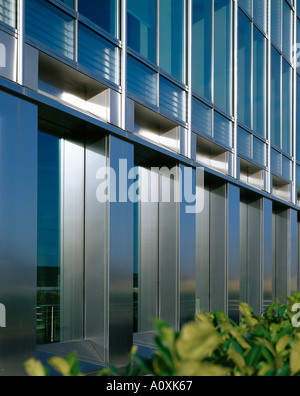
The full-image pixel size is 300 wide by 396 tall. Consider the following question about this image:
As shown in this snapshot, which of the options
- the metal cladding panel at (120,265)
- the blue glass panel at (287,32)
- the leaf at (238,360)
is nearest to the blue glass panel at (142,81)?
the metal cladding panel at (120,265)

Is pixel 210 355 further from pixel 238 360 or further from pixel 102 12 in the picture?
pixel 102 12

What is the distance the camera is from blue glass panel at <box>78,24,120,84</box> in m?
→ 8.25

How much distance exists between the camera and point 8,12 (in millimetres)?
6750

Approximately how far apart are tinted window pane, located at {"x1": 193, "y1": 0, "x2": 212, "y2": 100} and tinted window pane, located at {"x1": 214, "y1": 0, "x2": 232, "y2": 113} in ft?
1.41

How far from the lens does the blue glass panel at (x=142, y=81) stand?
9.49m

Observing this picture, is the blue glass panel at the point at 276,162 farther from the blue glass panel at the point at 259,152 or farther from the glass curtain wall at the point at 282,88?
the blue glass panel at the point at 259,152

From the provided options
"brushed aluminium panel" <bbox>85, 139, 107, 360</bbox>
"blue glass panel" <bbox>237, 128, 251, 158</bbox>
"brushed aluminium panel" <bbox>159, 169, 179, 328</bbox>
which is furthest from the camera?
"blue glass panel" <bbox>237, 128, 251, 158</bbox>

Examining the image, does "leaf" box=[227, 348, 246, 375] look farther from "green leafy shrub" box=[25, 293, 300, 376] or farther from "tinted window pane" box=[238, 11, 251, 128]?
"tinted window pane" box=[238, 11, 251, 128]

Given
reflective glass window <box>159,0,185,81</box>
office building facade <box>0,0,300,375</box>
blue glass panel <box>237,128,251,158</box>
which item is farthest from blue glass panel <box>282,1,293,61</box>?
reflective glass window <box>159,0,185,81</box>

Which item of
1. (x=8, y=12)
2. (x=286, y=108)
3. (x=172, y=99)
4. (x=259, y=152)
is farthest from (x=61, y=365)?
(x=286, y=108)

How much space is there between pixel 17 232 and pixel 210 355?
423 centimetres

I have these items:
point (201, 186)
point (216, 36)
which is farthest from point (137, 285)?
point (216, 36)

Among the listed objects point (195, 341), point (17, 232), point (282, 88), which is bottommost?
point (195, 341)
